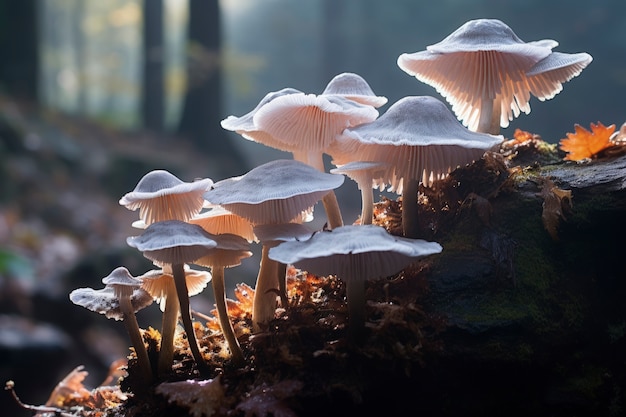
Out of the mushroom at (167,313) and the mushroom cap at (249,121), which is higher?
the mushroom cap at (249,121)

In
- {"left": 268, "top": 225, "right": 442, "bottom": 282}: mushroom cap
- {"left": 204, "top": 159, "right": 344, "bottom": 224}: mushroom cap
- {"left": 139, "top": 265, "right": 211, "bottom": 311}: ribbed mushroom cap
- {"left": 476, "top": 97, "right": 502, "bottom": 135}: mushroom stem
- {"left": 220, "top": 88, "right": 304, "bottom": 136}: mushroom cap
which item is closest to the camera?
{"left": 268, "top": 225, "right": 442, "bottom": 282}: mushroom cap

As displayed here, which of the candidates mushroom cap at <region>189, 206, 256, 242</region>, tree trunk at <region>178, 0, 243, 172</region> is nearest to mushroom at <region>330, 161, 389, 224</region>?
mushroom cap at <region>189, 206, 256, 242</region>

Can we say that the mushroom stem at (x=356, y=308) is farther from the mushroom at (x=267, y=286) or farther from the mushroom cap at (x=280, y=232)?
the mushroom at (x=267, y=286)

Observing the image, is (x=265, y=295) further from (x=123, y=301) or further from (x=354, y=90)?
(x=354, y=90)

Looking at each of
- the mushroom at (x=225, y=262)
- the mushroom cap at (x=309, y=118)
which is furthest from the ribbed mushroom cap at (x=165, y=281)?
the mushroom cap at (x=309, y=118)

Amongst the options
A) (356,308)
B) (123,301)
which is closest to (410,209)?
(356,308)

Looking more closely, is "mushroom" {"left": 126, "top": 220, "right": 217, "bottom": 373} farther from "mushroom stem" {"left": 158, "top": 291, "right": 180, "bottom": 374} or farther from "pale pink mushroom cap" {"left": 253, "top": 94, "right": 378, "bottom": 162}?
"pale pink mushroom cap" {"left": 253, "top": 94, "right": 378, "bottom": 162}

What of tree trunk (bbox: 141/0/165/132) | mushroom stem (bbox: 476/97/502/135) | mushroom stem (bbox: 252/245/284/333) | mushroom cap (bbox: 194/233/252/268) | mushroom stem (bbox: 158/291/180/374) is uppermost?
tree trunk (bbox: 141/0/165/132)
